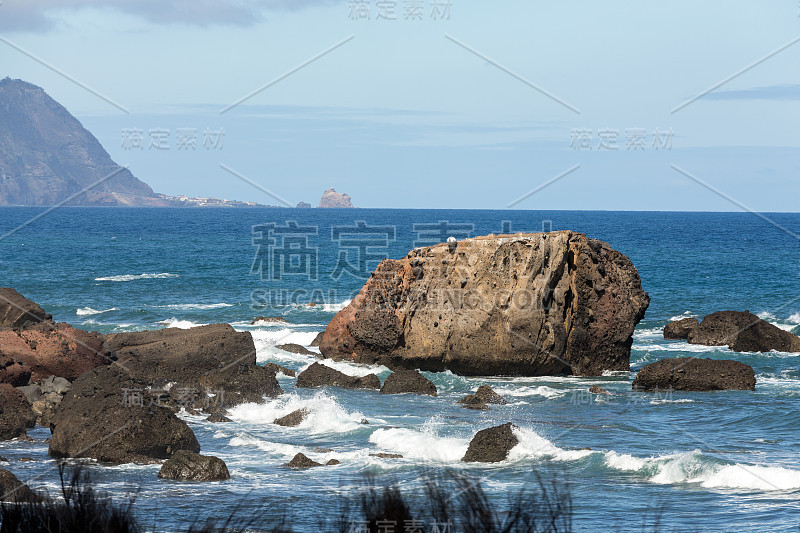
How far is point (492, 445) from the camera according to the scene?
14773 mm

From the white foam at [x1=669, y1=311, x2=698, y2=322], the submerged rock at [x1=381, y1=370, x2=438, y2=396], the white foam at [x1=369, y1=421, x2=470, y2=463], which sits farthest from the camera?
the white foam at [x1=669, y1=311, x2=698, y2=322]

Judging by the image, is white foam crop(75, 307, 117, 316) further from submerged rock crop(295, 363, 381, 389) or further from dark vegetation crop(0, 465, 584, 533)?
dark vegetation crop(0, 465, 584, 533)

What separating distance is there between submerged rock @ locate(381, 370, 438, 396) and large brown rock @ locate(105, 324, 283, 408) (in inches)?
108

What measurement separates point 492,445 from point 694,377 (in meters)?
8.77

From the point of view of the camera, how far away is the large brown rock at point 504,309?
22562 millimetres

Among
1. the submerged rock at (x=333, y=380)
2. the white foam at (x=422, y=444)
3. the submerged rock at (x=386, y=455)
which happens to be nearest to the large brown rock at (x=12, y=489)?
the submerged rock at (x=386, y=455)

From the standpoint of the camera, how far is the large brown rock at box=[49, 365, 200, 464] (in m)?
14.3

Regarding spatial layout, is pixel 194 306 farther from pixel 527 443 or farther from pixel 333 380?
pixel 527 443

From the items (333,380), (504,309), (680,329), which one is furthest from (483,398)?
(680,329)

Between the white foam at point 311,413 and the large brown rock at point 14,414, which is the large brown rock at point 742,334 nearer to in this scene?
the white foam at point 311,413

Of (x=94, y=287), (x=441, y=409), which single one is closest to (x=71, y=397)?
(x=441, y=409)

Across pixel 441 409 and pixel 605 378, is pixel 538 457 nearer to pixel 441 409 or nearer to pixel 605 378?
pixel 441 409

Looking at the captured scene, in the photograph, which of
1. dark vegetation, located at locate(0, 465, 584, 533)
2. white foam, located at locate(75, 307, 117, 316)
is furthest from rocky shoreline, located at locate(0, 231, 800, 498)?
white foam, located at locate(75, 307, 117, 316)

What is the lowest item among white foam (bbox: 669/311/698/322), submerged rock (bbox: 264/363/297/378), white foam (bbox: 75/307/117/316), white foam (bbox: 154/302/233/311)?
white foam (bbox: 75/307/117/316)
